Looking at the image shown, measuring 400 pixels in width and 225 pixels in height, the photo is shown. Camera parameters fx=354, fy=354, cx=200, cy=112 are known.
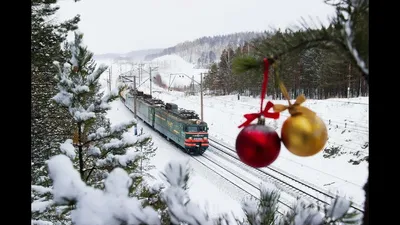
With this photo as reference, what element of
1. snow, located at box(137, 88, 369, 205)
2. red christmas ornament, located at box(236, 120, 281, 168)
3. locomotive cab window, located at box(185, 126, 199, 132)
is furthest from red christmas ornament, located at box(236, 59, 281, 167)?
locomotive cab window, located at box(185, 126, 199, 132)

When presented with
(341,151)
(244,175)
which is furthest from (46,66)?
Answer: (341,151)

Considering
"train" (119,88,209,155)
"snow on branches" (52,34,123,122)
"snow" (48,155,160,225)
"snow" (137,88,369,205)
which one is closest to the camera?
"snow" (48,155,160,225)

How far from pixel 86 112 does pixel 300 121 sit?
1607mm

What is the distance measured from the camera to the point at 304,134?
1.30 ft

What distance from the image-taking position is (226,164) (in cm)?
779

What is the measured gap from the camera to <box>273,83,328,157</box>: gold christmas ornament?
0.40m

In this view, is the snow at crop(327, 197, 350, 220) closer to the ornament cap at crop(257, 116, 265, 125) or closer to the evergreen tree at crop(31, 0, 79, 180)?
the ornament cap at crop(257, 116, 265, 125)

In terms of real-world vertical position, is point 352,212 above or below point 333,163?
above

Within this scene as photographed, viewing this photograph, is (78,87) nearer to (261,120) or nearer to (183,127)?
(261,120)

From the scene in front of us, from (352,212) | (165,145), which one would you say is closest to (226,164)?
(165,145)

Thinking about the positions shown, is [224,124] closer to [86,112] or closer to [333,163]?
[333,163]

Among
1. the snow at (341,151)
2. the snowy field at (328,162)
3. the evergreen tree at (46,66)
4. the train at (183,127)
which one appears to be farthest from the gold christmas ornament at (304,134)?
the train at (183,127)

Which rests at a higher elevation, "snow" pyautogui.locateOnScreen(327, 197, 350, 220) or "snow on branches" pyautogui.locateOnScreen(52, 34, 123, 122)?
"snow on branches" pyautogui.locateOnScreen(52, 34, 123, 122)
